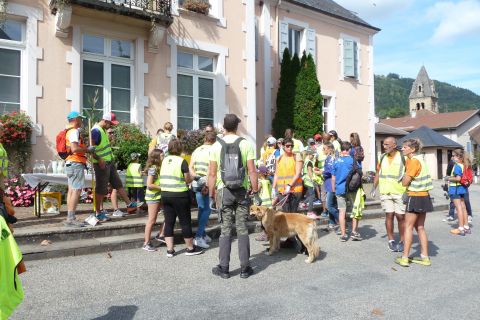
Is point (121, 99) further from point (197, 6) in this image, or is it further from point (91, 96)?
point (197, 6)

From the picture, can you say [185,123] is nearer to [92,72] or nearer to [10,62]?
[92,72]

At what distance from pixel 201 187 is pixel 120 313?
2.65m

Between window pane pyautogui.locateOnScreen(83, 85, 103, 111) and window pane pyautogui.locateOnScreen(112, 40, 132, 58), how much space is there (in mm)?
1148

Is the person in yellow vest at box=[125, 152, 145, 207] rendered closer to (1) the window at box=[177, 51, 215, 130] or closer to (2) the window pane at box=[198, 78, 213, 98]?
(1) the window at box=[177, 51, 215, 130]

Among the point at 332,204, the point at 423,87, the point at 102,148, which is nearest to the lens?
the point at 102,148

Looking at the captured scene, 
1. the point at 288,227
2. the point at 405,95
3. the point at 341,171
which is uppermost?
the point at 405,95

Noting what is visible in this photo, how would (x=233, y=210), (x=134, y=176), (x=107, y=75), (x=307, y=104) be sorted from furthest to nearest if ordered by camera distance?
(x=307, y=104), (x=107, y=75), (x=134, y=176), (x=233, y=210)

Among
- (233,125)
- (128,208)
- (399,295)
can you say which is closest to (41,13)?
(128,208)

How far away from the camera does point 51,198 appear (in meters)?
7.64

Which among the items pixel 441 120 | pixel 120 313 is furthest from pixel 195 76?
pixel 441 120

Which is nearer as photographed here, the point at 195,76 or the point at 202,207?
the point at 202,207

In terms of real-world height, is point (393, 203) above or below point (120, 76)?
below

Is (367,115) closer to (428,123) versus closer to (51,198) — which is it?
(51,198)

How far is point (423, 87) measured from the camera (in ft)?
279
